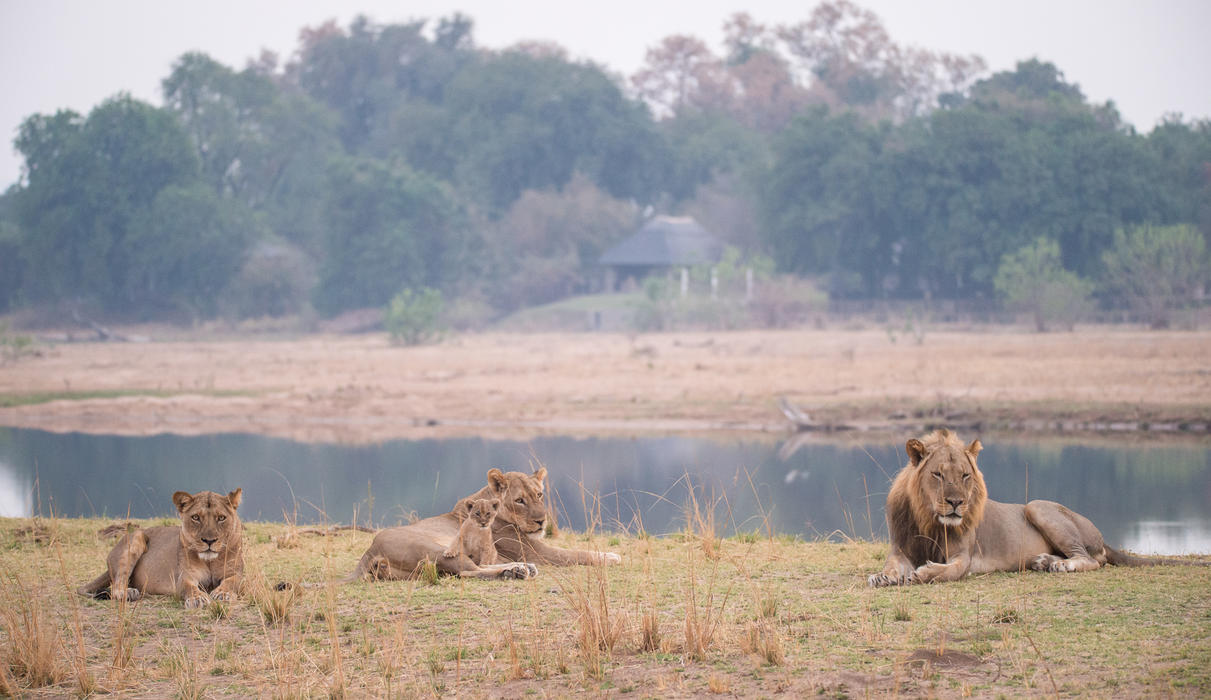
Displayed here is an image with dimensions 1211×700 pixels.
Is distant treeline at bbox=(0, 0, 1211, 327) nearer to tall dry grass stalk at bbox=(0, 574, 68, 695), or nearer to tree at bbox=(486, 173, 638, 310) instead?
tree at bbox=(486, 173, 638, 310)

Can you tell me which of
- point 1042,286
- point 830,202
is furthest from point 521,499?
point 830,202

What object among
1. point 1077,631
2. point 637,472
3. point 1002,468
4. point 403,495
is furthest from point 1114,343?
point 1077,631

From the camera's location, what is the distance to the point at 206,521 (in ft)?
20.5

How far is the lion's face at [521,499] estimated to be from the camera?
23.5 ft

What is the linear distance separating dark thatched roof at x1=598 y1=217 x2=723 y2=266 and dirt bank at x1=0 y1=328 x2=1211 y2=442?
1998 cm

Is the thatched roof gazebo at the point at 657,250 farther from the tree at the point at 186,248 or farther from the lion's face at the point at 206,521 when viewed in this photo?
→ the lion's face at the point at 206,521

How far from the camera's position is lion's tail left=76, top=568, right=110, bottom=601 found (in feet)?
22.0

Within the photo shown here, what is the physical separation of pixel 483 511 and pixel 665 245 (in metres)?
49.2

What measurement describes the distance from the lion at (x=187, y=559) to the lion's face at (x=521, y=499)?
1.52 m

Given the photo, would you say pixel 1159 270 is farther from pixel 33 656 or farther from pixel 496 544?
pixel 33 656

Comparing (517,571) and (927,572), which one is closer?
(927,572)

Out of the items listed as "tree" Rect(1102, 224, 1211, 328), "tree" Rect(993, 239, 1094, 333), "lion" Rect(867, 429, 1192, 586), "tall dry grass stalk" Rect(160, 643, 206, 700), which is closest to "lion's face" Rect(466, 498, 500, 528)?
"tall dry grass stalk" Rect(160, 643, 206, 700)

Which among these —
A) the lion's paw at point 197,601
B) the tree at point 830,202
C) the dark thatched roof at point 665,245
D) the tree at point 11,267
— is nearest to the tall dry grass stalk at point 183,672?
the lion's paw at point 197,601

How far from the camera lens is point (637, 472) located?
17641 millimetres
